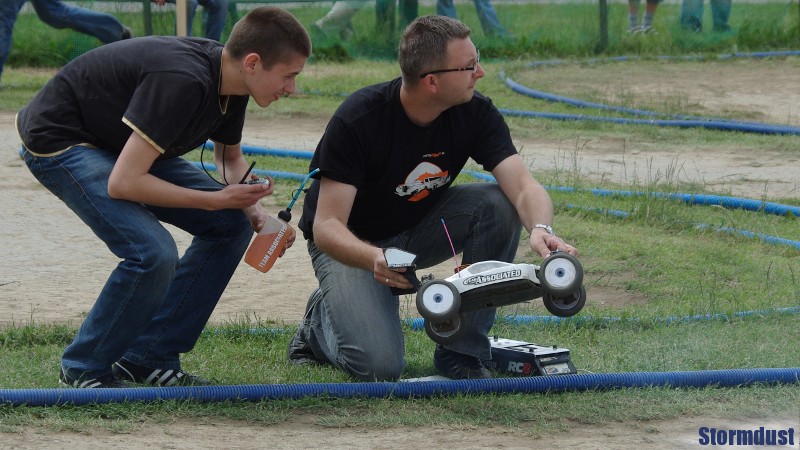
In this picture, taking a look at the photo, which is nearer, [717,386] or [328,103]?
[717,386]

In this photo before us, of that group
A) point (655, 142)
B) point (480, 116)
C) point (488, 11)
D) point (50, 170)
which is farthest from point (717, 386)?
point (488, 11)

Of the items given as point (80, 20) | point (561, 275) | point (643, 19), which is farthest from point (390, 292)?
point (643, 19)

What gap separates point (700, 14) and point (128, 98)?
11.9 meters

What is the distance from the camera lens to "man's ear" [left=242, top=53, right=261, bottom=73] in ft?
13.4

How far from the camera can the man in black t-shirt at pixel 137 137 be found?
3982 mm

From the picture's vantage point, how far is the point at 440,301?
3803 mm

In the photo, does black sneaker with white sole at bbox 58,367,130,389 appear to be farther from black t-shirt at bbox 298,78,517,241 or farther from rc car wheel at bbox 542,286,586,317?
rc car wheel at bbox 542,286,586,317

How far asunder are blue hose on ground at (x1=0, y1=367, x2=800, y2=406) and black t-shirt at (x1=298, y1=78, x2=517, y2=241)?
744mm

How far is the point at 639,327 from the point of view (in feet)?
Answer: 16.8

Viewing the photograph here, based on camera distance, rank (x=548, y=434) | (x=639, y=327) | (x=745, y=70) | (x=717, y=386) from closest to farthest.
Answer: (x=548, y=434) → (x=717, y=386) → (x=639, y=327) → (x=745, y=70)

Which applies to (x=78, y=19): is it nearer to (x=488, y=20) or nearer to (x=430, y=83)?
(x=488, y=20)

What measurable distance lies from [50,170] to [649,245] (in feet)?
11.6

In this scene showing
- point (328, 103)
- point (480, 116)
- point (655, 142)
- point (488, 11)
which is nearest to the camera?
point (480, 116)

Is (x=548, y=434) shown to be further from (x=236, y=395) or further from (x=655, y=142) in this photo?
(x=655, y=142)
